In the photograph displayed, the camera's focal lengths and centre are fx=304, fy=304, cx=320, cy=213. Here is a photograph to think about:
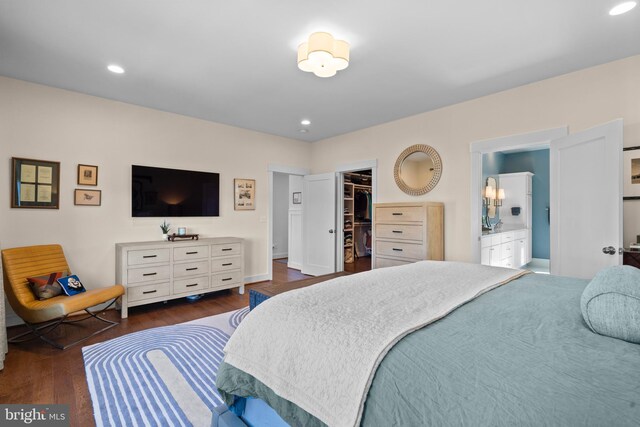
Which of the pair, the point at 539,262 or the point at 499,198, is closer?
the point at 499,198

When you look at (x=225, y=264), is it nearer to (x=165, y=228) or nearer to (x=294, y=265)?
(x=165, y=228)

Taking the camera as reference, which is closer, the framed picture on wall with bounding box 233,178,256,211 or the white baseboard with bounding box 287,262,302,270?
the framed picture on wall with bounding box 233,178,256,211

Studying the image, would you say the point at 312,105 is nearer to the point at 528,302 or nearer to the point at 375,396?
the point at 528,302

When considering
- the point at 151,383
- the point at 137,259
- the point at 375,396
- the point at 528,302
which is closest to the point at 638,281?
the point at 528,302

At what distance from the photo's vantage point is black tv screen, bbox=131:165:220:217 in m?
3.93

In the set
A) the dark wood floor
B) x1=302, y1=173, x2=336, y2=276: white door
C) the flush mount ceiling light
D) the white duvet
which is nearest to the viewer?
the white duvet

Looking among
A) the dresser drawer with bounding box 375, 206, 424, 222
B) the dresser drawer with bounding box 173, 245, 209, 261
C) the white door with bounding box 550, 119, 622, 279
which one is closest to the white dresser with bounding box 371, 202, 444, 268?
the dresser drawer with bounding box 375, 206, 424, 222

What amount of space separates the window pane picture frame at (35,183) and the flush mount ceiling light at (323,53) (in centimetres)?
304

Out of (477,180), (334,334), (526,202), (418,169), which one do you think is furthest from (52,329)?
(526,202)

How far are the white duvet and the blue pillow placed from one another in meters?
0.41

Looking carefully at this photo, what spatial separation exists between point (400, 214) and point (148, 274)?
125 inches

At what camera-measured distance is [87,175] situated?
355cm

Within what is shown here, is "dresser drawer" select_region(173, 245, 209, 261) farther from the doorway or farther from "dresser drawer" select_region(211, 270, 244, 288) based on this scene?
the doorway

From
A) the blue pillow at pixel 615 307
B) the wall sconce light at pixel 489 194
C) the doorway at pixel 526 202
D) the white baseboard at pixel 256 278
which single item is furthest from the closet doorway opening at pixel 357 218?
the blue pillow at pixel 615 307
